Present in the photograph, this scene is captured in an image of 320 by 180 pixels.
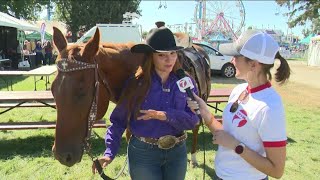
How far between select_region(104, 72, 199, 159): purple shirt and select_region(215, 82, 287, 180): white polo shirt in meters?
0.46

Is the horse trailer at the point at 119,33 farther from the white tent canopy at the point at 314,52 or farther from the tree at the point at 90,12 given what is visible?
the tree at the point at 90,12

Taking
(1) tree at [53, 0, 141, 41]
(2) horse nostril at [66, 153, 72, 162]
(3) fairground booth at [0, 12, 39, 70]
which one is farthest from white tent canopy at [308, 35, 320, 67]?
(2) horse nostril at [66, 153, 72, 162]

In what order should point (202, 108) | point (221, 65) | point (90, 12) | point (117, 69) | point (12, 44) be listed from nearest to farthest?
point (202, 108) → point (117, 69) → point (221, 65) → point (12, 44) → point (90, 12)

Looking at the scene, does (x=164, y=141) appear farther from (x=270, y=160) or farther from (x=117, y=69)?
(x=270, y=160)

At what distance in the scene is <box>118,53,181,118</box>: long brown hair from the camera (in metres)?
2.48

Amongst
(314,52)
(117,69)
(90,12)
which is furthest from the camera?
(90,12)

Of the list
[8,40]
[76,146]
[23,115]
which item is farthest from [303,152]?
[8,40]

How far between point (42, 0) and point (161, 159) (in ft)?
135

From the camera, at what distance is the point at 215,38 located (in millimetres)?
35781

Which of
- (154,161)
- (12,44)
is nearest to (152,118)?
(154,161)

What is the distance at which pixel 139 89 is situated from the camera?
251 cm

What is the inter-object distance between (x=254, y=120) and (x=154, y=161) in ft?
3.21

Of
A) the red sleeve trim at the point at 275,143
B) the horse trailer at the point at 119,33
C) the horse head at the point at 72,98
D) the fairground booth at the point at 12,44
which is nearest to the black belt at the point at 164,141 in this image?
the horse head at the point at 72,98

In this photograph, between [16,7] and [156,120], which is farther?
[16,7]
